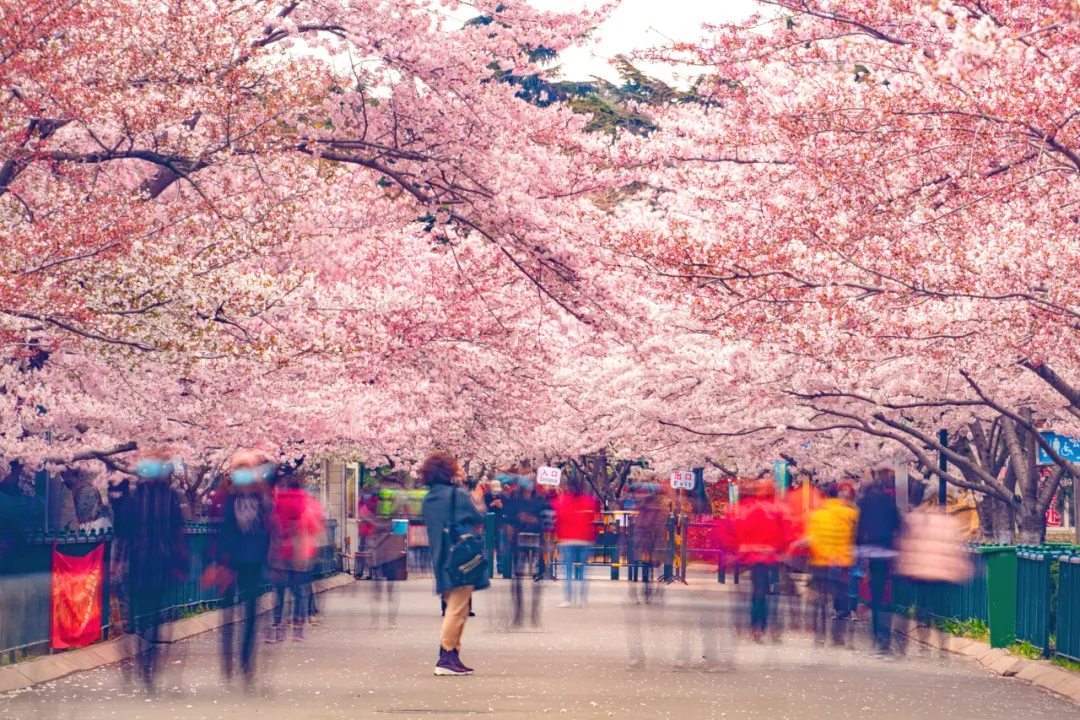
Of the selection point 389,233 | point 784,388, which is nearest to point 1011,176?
point 784,388

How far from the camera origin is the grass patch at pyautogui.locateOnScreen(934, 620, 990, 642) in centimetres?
1997

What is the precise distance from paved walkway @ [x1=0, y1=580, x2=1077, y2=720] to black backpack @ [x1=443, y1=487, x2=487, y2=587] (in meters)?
0.96

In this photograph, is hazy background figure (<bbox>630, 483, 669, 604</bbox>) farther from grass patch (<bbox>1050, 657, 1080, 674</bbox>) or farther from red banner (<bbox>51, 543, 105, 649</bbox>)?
red banner (<bbox>51, 543, 105, 649</bbox>)

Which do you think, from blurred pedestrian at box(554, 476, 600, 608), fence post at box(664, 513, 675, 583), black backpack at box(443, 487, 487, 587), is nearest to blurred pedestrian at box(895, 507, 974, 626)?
black backpack at box(443, 487, 487, 587)

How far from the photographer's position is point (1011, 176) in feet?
51.2

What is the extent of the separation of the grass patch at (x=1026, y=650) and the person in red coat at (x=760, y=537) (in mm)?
2793

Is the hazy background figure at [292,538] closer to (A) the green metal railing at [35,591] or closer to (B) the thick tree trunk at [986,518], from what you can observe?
(A) the green metal railing at [35,591]

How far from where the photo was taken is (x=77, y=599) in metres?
17.2

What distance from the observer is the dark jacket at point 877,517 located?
1953cm

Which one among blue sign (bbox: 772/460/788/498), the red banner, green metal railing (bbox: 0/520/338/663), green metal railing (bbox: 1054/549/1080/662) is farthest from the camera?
blue sign (bbox: 772/460/788/498)

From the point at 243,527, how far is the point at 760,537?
637cm

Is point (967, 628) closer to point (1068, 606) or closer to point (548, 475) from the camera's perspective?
point (1068, 606)

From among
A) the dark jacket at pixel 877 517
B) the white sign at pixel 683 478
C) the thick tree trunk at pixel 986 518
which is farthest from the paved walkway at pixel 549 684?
the white sign at pixel 683 478

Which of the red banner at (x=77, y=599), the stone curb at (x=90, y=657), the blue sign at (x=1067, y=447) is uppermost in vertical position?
the blue sign at (x=1067, y=447)
